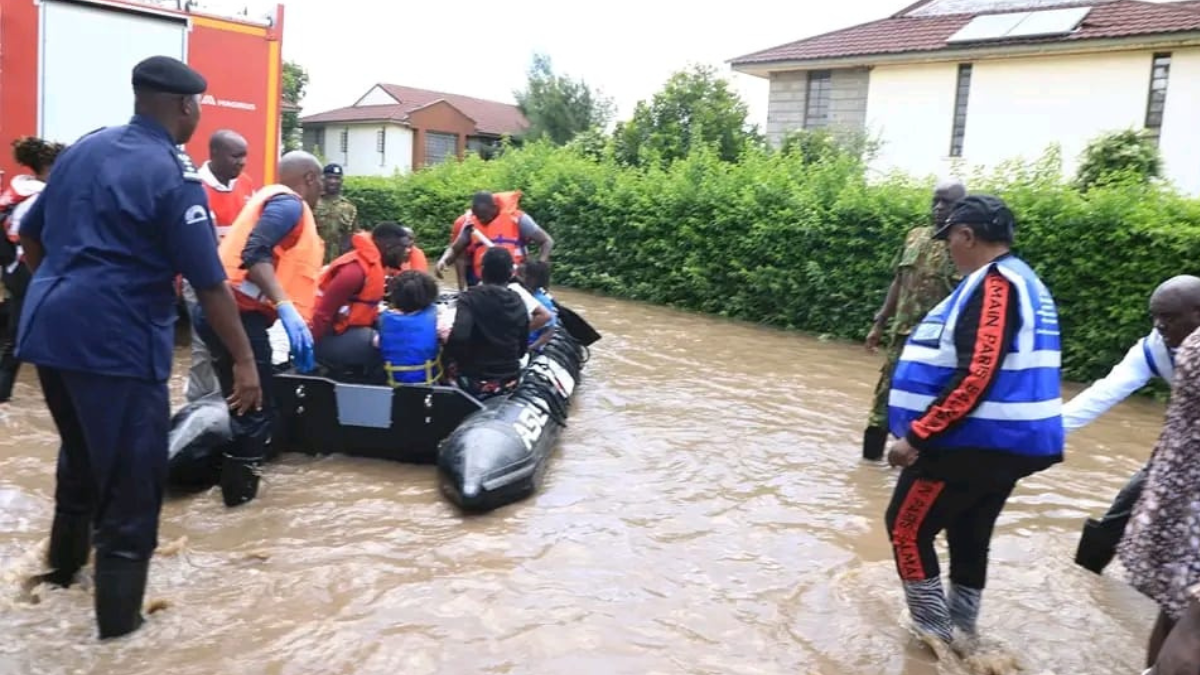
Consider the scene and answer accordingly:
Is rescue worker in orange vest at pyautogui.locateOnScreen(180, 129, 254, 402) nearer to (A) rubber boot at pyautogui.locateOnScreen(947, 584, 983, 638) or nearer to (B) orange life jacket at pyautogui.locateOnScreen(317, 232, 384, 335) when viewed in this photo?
(B) orange life jacket at pyautogui.locateOnScreen(317, 232, 384, 335)

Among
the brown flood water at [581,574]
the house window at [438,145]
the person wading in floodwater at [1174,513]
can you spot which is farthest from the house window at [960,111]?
the house window at [438,145]

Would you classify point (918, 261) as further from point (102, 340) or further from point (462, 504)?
point (102, 340)

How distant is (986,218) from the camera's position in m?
3.63

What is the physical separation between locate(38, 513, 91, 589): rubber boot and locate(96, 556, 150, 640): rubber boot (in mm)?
446

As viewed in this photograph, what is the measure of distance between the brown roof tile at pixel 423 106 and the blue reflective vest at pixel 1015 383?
40.1 metres

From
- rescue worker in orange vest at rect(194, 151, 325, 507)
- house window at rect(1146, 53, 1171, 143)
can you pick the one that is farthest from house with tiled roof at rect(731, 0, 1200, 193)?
rescue worker in orange vest at rect(194, 151, 325, 507)

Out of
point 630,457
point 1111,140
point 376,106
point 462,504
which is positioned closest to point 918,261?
point 630,457

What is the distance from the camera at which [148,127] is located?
3.55 metres

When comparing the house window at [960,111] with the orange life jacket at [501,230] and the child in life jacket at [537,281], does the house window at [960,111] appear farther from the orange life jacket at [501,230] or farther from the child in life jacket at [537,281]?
the child in life jacket at [537,281]

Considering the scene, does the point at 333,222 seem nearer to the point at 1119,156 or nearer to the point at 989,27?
the point at 1119,156

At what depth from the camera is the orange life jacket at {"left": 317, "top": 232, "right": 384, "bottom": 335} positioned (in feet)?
20.2

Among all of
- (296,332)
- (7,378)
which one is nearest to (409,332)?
(296,332)

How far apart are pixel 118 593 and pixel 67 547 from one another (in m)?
0.54

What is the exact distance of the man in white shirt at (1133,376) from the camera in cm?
363
